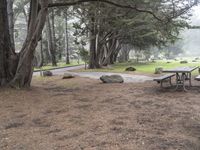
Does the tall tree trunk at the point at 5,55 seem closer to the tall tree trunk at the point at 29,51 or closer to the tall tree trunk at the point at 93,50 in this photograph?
the tall tree trunk at the point at 29,51

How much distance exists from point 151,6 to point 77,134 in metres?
8.98

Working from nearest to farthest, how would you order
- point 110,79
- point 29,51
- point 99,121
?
1. point 99,121
2. point 29,51
3. point 110,79

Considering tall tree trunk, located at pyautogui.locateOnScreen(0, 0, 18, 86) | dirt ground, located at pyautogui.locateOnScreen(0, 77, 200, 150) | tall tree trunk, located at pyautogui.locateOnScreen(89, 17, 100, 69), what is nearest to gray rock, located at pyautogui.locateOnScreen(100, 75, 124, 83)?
dirt ground, located at pyautogui.locateOnScreen(0, 77, 200, 150)

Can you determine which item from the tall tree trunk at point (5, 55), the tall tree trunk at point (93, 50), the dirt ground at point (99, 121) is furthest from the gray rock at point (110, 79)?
the tall tree trunk at point (93, 50)

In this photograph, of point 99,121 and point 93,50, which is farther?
point 93,50

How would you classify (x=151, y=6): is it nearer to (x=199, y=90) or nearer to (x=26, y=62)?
(x=199, y=90)

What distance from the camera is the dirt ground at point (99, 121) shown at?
15.9ft

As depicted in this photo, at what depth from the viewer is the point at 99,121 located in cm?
628

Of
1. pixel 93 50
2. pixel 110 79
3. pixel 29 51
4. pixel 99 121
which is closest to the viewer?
pixel 99 121

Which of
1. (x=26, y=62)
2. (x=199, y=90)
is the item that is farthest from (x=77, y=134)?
(x=199, y=90)

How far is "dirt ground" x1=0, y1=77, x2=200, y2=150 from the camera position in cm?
486

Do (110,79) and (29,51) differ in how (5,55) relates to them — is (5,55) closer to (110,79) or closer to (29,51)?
(29,51)

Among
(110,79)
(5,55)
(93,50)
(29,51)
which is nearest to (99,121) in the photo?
(29,51)

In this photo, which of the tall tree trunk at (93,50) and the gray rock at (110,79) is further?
the tall tree trunk at (93,50)
